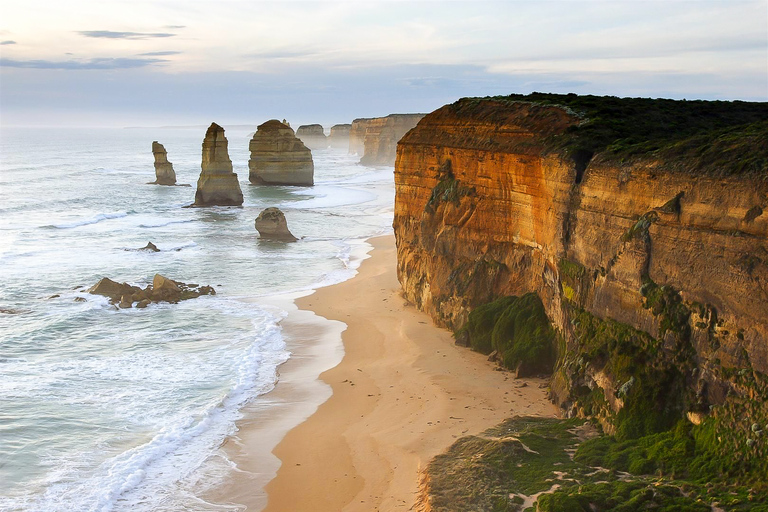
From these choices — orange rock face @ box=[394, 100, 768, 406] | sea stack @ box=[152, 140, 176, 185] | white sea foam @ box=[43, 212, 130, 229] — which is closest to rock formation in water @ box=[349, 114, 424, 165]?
sea stack @ box=[152, 140, 176, 185]

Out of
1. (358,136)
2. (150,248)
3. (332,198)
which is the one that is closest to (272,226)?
(150,248)

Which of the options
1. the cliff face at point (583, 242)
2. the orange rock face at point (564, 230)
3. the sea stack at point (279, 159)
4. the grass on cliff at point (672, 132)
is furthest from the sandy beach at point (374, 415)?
the sea stack at point (279, 159)

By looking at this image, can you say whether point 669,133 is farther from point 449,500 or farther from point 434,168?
point 449,500

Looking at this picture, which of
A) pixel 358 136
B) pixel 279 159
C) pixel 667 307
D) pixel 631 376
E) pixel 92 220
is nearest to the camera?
pixel 667 307

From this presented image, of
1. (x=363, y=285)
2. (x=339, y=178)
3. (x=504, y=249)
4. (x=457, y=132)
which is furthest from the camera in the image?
(x=339, y=178)

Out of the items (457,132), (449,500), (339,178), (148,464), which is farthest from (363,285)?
(339,178)

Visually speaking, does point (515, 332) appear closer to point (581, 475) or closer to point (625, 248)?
point (625, 248)
